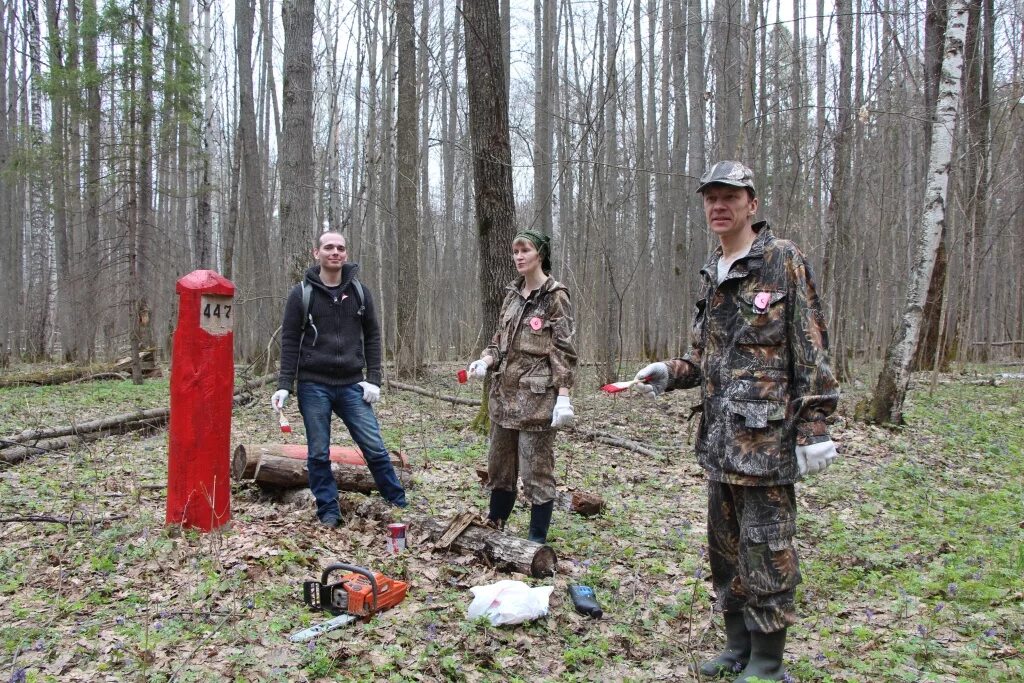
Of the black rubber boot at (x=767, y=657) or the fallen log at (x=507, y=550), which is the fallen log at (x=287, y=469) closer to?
the fallen log at (x=507, y=550)

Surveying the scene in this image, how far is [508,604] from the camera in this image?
3443mm

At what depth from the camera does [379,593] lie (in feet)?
11.5

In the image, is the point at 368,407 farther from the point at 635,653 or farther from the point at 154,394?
the point at 154,394

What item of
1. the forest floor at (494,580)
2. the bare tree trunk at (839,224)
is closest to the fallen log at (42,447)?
the forest floor at (494,580)

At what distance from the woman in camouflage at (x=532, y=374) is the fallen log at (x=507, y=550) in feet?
0.80

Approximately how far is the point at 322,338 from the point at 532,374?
1.58m

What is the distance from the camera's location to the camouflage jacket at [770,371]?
8.48 feet

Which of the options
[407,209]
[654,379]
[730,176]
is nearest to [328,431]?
[654,379]

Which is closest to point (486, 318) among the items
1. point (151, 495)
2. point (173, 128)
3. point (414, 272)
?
point (151, 495)

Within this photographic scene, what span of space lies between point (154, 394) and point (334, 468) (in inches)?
312

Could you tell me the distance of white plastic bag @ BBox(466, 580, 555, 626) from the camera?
3.43 metres

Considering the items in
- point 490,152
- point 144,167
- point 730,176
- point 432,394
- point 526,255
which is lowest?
point 432,394

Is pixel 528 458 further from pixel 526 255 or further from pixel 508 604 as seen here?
pixel 526 255

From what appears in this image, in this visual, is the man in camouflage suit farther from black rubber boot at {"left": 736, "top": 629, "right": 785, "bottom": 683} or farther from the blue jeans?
the blue jeans
